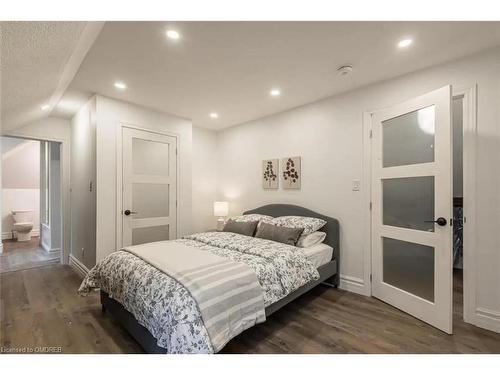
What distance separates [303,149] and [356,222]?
1225 mm

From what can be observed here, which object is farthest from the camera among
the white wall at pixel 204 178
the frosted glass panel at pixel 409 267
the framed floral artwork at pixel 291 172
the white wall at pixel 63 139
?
the white wall at pixel 204 178

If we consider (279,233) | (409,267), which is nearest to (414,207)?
(409,267)

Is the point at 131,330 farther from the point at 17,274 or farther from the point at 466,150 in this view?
the point at 466,150

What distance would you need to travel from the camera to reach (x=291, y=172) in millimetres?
3449

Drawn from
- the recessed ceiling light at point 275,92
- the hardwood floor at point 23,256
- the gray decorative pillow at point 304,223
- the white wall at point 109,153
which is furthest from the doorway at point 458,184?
the hardwood floor at point 23,256

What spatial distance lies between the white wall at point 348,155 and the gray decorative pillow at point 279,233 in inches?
25.8

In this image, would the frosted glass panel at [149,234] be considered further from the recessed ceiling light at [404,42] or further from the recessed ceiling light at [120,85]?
the recessed ceiling light at [404,42]

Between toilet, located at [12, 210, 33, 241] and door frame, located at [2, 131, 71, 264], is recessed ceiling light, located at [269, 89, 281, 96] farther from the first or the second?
toilet, located at [12, 210, 33, 241]

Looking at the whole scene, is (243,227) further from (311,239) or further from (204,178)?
(204,178)

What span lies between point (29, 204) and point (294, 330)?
7.23 m

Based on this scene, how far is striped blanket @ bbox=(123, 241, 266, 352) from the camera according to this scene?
1.47 m

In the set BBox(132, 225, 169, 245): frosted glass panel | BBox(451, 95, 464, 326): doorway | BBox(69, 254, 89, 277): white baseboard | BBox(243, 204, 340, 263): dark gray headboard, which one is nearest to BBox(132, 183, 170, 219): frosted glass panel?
BBox(132, 225, 169, 245): frosted glass panel

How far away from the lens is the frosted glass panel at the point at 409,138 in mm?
2137

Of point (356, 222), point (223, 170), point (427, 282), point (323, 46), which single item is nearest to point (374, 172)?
A: point (356, 222)
